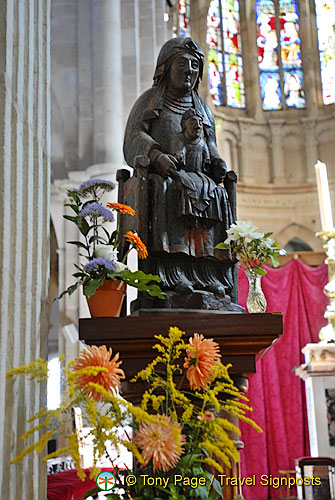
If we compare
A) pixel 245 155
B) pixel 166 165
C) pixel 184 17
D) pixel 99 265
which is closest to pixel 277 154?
pixel 245 155

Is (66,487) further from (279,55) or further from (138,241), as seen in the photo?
(279,55)

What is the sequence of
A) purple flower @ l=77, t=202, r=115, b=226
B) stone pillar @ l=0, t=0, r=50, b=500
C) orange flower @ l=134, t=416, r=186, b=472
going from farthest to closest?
purple flower @ l=77, t=202, r=115, b=226 → stone pillar @ l=0, t=0, r=50, b=500 → orange flower @ l=134, t=416, r=186, b=472

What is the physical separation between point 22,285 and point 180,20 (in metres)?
13.5

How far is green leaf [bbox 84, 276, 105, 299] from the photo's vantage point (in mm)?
2625

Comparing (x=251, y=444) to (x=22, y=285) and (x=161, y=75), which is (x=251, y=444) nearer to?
(x=161, y=75)

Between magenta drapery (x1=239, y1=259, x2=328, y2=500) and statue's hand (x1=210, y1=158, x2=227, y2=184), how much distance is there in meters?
5.72

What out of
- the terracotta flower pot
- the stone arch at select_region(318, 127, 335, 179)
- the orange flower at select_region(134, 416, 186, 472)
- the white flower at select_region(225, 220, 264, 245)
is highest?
the stone arch at select_region(318, 127, 335, 179)

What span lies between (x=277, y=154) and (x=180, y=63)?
11.5 m

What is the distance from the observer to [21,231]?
6.79ft

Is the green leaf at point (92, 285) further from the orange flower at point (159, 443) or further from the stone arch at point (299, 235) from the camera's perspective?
the stone arch at point (299, 235)

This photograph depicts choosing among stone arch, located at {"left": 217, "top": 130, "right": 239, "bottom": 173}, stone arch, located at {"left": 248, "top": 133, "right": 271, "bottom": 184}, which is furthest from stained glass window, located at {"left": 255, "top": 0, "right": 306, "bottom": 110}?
stone arch, located at {"left": 217, "top": 130, "right": 239, "bottom": 173}

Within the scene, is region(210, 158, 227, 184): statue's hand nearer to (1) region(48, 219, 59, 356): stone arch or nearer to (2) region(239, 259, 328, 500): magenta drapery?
(2) region(239, 259, 328, 500): magenta drapery

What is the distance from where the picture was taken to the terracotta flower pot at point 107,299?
2762 millimetres

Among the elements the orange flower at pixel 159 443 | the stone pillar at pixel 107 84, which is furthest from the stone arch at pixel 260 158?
the orange flower at pixel 159 443
